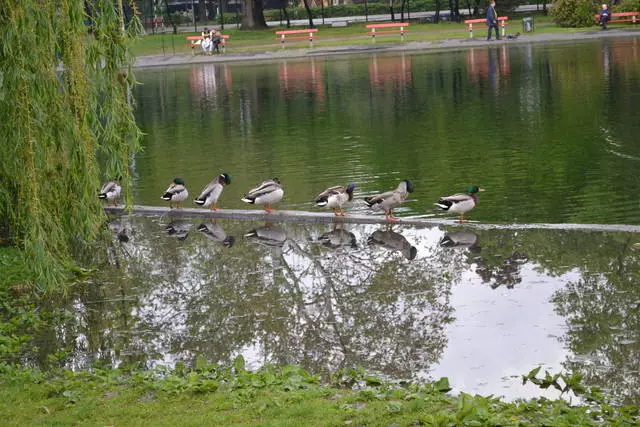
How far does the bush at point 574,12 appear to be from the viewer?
57594 millimetres

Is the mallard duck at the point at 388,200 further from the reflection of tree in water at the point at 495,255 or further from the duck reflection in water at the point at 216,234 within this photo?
the duck reflection in water at the point at 216,234

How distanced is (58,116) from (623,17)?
52.0m

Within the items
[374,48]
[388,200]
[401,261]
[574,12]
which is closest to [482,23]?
[574,12]

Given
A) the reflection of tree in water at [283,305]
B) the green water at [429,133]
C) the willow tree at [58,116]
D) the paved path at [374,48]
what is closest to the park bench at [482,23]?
the paved path at [374,48]

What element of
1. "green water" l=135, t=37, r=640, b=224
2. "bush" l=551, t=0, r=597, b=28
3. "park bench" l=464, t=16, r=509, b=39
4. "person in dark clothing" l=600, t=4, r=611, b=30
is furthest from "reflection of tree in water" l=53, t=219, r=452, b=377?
"bush" l=551, t=0, r=597, b=28

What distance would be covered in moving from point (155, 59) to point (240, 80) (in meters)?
15.3

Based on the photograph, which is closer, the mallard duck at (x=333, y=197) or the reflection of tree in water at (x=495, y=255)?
the reflection of tree in water at (x=495, y=255)

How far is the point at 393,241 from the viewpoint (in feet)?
49.6

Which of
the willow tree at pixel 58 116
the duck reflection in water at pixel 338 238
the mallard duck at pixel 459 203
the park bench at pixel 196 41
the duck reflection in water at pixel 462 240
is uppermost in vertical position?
the park bench at pixel 196 41

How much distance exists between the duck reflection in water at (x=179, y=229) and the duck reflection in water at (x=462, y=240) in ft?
14.4

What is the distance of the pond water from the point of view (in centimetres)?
1034

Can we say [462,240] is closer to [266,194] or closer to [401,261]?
[401,261]

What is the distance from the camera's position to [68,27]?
11812mm

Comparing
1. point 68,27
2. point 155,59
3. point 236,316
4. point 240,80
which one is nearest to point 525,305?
point 236,316
